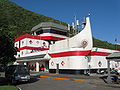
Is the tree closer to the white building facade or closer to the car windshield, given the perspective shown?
the car windshield

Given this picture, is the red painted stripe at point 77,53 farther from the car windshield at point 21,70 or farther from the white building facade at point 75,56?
the car windshield at point 21,70

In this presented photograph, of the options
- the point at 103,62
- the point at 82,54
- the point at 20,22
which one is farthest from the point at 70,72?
the point at 20,22

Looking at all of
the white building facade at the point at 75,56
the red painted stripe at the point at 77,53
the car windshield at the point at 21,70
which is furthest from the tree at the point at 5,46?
the white building facade at the point at 75,56

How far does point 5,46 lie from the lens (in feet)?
47.8

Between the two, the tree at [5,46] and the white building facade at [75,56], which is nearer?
the tree at [5,46]

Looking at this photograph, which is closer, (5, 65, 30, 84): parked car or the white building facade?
(5, 65, 30, 84): parked car

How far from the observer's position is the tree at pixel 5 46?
13952 millimetres

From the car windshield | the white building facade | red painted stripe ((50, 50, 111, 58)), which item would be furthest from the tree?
the white building facade

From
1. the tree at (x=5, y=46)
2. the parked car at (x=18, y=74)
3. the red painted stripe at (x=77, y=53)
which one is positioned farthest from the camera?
the red painted stripe at (x=77, y=53)

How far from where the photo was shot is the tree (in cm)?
1395

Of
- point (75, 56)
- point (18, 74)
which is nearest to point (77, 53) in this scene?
point (75, 56)

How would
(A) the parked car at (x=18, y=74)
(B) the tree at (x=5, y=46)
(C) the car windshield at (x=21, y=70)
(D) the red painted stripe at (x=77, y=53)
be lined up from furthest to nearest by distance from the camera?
(D) the red painted stripe at (x=77, y=53) → (C) the car windshield at (x=21, y=70) → (A) the parked car at (x=18, y=74) → (B) the tree at (x=5, y=46)

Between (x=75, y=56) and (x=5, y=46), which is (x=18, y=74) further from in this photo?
(x=75, y=56)

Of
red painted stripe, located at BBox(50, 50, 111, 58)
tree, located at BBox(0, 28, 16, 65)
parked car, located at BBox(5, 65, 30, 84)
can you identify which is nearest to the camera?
tree, located at BBox(0, 28, 16, 65)
